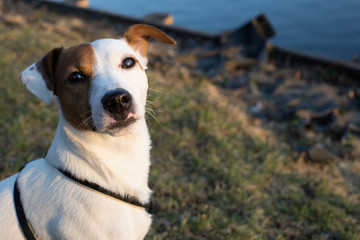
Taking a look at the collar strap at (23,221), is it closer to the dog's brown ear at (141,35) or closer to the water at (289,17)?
the dog's brown ear at (141,35)

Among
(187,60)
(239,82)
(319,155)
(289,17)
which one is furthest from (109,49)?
(289,17)

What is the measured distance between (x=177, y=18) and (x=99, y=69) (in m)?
9.63

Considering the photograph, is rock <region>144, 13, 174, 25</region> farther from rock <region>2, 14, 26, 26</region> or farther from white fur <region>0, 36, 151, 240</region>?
white fur <region>0, 36, 151, 240</region>

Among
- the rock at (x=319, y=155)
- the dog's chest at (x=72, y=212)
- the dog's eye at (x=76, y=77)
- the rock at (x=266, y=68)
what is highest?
the dog's eye at (x=76, y=77)

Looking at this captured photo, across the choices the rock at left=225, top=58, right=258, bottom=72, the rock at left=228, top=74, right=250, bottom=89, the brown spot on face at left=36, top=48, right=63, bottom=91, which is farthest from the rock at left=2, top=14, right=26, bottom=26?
the brown spot on face at left=36, top=48, right=63, bottom=91

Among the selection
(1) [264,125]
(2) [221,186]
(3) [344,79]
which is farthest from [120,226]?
(3) [344,79]

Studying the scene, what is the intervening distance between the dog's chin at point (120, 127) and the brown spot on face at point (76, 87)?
127mm

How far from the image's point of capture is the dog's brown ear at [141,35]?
2787mm

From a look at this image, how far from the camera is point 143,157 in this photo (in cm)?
256

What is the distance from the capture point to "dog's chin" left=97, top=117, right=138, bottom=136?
7.36 ft

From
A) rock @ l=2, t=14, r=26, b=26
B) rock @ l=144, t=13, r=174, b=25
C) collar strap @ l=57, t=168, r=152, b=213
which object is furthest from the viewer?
rock @ l=144, t=13, r=174, b=25

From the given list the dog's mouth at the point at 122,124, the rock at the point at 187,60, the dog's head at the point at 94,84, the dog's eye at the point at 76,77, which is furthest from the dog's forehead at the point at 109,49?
the rock at the point at 187,60

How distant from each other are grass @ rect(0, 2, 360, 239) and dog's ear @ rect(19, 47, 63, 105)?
1.64 m

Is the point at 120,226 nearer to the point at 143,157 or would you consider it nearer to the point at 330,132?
the point at 143,157
